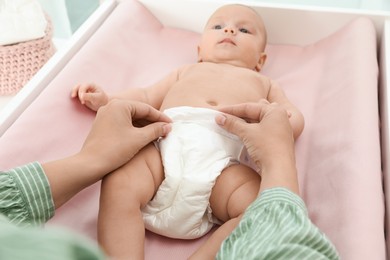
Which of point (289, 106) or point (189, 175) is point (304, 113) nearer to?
point (289, 106)

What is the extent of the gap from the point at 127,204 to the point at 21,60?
0.94m

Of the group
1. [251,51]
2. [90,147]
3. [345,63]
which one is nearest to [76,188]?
[90,147]

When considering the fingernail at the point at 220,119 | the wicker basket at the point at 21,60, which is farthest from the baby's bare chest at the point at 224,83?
the wicker basket at the point at 21,60

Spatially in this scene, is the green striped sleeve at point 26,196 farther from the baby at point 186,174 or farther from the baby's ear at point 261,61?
the baby's ear at point 261,61

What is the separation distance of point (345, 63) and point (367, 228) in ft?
1.84

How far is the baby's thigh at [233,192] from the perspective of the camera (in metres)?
0.85

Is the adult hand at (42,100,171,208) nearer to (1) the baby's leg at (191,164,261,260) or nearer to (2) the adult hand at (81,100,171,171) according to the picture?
(2) the adult hand at (81,100,171,171)

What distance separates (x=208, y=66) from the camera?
3.96 ft

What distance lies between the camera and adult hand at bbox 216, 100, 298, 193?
82 cm

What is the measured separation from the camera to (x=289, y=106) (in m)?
1.12

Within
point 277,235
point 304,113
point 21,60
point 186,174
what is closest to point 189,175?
point 186,174

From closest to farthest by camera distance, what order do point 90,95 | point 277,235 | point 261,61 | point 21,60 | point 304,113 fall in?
point 277,235, point 90,95, point 304,113, point 261,61, point 21,60

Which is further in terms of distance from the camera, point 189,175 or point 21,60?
point 21,60

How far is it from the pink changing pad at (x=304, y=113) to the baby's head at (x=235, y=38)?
115 mm
